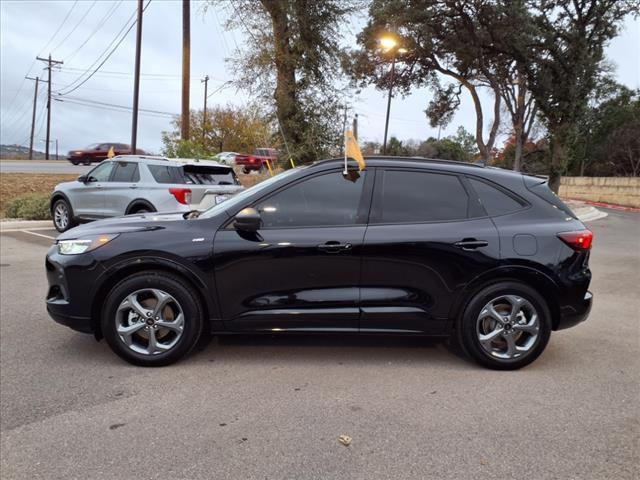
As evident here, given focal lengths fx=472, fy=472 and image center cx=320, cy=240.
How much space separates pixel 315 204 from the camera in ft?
12.5

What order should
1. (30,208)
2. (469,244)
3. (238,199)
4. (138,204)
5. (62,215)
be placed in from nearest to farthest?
1. (469,244)
2. (238,199)
3. (138,204)
4. (62,215)
5. (30,208)

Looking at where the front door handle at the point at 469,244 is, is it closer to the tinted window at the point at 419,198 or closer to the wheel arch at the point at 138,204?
the tinted window at the point at 419,198

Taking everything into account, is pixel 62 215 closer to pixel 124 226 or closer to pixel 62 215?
pixel 62 215

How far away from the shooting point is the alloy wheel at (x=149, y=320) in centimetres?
369

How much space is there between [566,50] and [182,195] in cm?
1777

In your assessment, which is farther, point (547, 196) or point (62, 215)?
point (62, 215)

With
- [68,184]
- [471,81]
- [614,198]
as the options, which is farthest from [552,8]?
[68,184]

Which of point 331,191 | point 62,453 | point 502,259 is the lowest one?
point 62,453

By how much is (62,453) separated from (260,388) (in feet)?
4.24

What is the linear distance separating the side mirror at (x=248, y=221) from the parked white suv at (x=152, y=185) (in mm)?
5081

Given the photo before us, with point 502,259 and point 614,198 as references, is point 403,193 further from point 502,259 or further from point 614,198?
point 614,198

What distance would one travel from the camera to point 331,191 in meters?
3.83

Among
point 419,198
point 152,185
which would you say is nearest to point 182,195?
point 152,185

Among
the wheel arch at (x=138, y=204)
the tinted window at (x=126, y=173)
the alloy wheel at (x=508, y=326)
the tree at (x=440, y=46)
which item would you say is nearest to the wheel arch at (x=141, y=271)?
the alloy wheel at (x=508, y=326)
